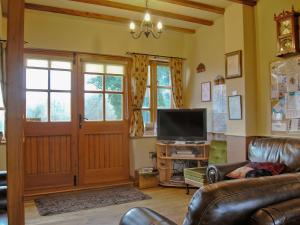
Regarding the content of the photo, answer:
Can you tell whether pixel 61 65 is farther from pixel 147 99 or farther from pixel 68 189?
pixel 68 189

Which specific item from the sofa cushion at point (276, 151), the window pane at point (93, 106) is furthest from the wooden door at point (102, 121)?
the sofa cushion at point (276, 151)

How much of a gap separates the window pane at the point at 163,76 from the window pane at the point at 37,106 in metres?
2.06

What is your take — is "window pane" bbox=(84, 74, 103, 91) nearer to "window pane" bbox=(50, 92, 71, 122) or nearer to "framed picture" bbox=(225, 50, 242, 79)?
"window pane" bbox=(50, 92, 71, 122)

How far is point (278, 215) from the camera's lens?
1.12 m

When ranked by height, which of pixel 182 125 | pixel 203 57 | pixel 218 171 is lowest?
pixel 218 171

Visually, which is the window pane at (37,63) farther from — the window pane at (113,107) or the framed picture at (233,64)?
the framed picture at (233,64)

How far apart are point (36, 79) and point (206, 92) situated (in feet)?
9.24

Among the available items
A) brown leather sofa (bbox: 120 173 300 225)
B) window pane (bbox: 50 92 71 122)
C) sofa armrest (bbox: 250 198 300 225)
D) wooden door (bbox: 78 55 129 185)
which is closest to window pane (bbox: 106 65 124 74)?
wooden door (bbox: 78 55 129 185)

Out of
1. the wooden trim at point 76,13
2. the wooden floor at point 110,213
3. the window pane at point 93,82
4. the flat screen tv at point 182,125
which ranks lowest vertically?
the wooden floor at point 110,213

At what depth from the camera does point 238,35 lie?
3.83 m

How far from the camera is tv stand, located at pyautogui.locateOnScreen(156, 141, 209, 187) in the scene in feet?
14.5

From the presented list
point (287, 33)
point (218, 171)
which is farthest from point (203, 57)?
point (218, 171)

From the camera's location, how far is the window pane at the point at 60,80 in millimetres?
4364

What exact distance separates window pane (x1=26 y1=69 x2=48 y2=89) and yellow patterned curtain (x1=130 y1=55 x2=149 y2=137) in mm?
1452
